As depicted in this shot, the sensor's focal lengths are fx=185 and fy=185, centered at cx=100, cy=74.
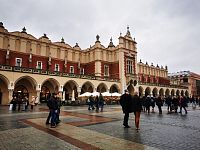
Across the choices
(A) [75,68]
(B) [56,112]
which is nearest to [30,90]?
(A) [75,68]

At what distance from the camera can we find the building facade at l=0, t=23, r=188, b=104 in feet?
89.2

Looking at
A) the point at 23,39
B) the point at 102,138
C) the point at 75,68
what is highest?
the point at 23,39

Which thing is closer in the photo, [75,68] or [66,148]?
[66,148]

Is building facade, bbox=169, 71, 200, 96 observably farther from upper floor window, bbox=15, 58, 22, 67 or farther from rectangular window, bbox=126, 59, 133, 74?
upper floor window, bbox=15, 58, 22, 67

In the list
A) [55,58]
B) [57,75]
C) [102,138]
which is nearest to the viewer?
[102,138]

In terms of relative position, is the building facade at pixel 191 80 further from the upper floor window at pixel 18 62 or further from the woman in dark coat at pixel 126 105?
the woman in dark coat at pixel 126 105

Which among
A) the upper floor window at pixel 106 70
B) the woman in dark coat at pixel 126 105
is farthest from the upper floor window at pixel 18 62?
the woman in dark coat at pixel 126 105

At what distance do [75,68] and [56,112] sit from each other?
32.5 meters

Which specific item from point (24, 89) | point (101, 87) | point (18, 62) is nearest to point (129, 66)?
point (101, 87)

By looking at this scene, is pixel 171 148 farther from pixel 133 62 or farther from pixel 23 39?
pixel 133 62

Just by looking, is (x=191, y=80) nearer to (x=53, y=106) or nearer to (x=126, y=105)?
(x=126, y=105)

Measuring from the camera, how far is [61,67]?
1510 inches

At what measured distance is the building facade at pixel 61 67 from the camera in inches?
1070

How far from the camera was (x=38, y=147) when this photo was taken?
17.4 feet
